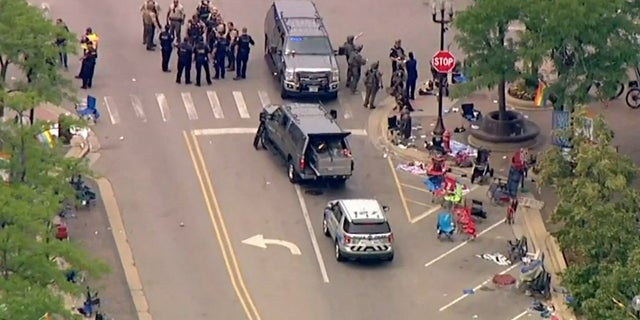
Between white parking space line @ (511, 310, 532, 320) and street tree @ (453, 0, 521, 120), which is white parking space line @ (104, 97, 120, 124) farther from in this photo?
white parking space line @ (511, 310, 532, 320)

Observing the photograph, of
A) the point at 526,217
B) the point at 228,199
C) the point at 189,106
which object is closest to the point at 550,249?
the point at 526,217

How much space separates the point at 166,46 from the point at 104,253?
13.4 meters

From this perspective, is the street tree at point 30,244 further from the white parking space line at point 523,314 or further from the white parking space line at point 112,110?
the white parking space line at point 112,110

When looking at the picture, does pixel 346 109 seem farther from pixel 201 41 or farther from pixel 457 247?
pixel 457 247

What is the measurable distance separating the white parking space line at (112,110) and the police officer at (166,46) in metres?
2.96

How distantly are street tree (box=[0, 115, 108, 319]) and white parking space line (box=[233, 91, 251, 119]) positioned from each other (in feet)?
54.6

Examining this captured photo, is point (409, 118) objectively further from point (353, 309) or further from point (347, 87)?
point (353, 309)

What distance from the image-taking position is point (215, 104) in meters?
61.7

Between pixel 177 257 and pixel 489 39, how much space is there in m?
12.3

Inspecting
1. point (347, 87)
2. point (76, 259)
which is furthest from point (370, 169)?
point (76, 259)

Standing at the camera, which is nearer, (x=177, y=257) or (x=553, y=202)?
(x=177, y=257)

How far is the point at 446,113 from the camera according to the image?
6200 cm

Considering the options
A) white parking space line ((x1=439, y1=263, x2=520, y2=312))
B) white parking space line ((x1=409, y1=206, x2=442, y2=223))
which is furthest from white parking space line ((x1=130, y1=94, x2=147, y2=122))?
white parking space line ((x1=439, y1=263, x2=520, y2=312))

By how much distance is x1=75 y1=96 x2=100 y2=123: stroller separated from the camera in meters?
59.8
